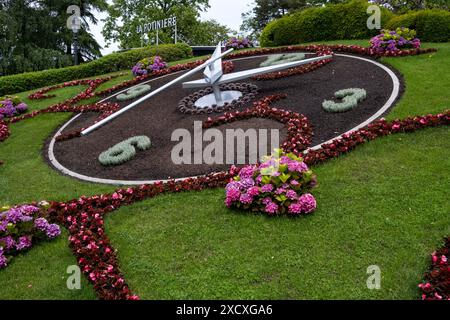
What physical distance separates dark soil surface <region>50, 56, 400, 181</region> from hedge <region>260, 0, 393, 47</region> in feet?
17.2

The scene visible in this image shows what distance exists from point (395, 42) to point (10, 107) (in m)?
13.3

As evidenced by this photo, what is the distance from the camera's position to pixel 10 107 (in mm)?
15336

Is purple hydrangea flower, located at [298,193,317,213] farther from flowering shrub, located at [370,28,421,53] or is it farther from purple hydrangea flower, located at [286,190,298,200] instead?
flowering shrub, located at [370,28,421,53]

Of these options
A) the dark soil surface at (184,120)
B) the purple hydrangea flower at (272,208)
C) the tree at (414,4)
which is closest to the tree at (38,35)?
the dark soil surface at (184,120)

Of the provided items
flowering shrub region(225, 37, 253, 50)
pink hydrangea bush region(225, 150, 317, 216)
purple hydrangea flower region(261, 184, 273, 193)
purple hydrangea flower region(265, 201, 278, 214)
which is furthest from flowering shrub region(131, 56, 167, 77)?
purple hydrangea flower region(265, 201, 278, 214)

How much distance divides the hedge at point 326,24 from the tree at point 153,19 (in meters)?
22.9

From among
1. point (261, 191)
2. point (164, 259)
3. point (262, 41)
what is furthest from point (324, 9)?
point (164, 259)

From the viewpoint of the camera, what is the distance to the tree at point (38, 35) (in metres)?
30.2

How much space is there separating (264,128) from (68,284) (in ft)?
17.8

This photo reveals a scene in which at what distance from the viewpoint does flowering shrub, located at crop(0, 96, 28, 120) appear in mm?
15234

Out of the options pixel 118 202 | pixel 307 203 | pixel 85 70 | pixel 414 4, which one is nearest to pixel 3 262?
pixel 118 202

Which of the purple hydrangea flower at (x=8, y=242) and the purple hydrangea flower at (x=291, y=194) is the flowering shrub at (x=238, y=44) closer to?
the purple hydrangea flower at (x=291, y=194)

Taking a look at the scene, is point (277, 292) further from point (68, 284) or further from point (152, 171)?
point (152, 171)

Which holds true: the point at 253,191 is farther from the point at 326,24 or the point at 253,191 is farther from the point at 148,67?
the point at 326,24
